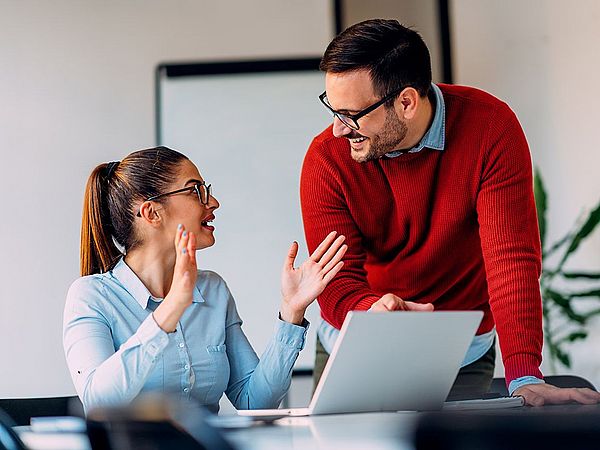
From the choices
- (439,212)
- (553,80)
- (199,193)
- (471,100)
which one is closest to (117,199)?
(199,193)

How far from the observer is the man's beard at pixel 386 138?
2.05m

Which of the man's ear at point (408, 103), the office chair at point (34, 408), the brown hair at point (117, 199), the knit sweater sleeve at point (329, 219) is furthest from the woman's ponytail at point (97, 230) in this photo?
the man's ear at point (408, 103)

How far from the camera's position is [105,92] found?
4.05m

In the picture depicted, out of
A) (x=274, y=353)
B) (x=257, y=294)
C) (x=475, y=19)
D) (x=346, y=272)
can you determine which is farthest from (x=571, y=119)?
(x=274, y=353)

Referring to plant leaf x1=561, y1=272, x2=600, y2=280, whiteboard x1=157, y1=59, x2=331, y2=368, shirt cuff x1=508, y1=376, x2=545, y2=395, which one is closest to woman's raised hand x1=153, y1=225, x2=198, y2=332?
shirt cuff x1=508, y1=376, x2=545, y2=395

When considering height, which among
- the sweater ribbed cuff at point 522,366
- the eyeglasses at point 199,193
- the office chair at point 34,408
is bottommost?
the office chair at point 34,408

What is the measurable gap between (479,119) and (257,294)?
6.56 ft

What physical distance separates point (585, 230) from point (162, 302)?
2.11 m

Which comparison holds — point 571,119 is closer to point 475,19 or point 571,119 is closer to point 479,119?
point 475,19

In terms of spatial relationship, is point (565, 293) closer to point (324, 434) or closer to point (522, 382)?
point (522, 382)

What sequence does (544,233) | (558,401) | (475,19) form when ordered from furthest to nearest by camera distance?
(475,19), (544,233), (558,401)

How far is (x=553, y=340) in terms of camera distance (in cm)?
372

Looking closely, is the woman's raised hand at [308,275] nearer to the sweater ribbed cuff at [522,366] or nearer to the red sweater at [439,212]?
the red sweater at [439,212]

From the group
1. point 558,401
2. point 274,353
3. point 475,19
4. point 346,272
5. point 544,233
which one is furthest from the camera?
point 475,19
